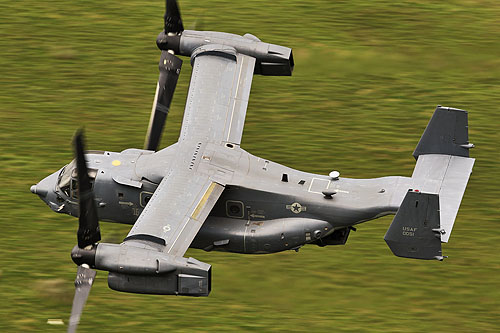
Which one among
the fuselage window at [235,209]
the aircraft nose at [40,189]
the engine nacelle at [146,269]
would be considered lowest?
the engine nacelle at [146,269]

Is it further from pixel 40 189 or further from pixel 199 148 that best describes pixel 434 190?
pixel 40 189

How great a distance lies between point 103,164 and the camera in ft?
203

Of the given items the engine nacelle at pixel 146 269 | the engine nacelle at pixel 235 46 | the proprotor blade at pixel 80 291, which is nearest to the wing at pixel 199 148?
the engine nacelle at pixel 235 46

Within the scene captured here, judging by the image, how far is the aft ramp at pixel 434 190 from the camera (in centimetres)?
5612

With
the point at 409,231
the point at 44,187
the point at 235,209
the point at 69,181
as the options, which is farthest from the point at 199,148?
the point at 409,231

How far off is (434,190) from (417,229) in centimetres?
359

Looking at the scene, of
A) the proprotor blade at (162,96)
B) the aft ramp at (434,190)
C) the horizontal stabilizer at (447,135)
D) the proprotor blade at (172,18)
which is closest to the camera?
the aft ramp at (434,190)

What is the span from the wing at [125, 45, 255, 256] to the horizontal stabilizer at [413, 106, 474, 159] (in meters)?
9.44

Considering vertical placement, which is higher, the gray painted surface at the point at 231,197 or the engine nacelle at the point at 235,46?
the engine nacelle at the point at 235,46

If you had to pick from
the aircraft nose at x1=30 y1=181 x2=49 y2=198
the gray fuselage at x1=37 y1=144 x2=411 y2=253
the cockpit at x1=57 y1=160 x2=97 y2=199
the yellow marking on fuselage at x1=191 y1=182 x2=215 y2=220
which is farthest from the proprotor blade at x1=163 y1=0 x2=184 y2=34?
the yellow marking on fuselage at x1=191 y1=182 x2=215 y2=220

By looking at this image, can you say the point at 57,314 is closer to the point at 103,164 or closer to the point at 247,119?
the point at 103,164

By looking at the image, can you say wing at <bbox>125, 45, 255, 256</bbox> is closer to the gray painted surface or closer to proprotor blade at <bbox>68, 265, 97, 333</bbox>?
the gray painted surface

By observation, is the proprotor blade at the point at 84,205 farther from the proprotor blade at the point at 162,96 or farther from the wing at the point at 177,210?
the proprotor blade at the point at 162,96

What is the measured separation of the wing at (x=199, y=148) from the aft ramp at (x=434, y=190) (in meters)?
8.94
